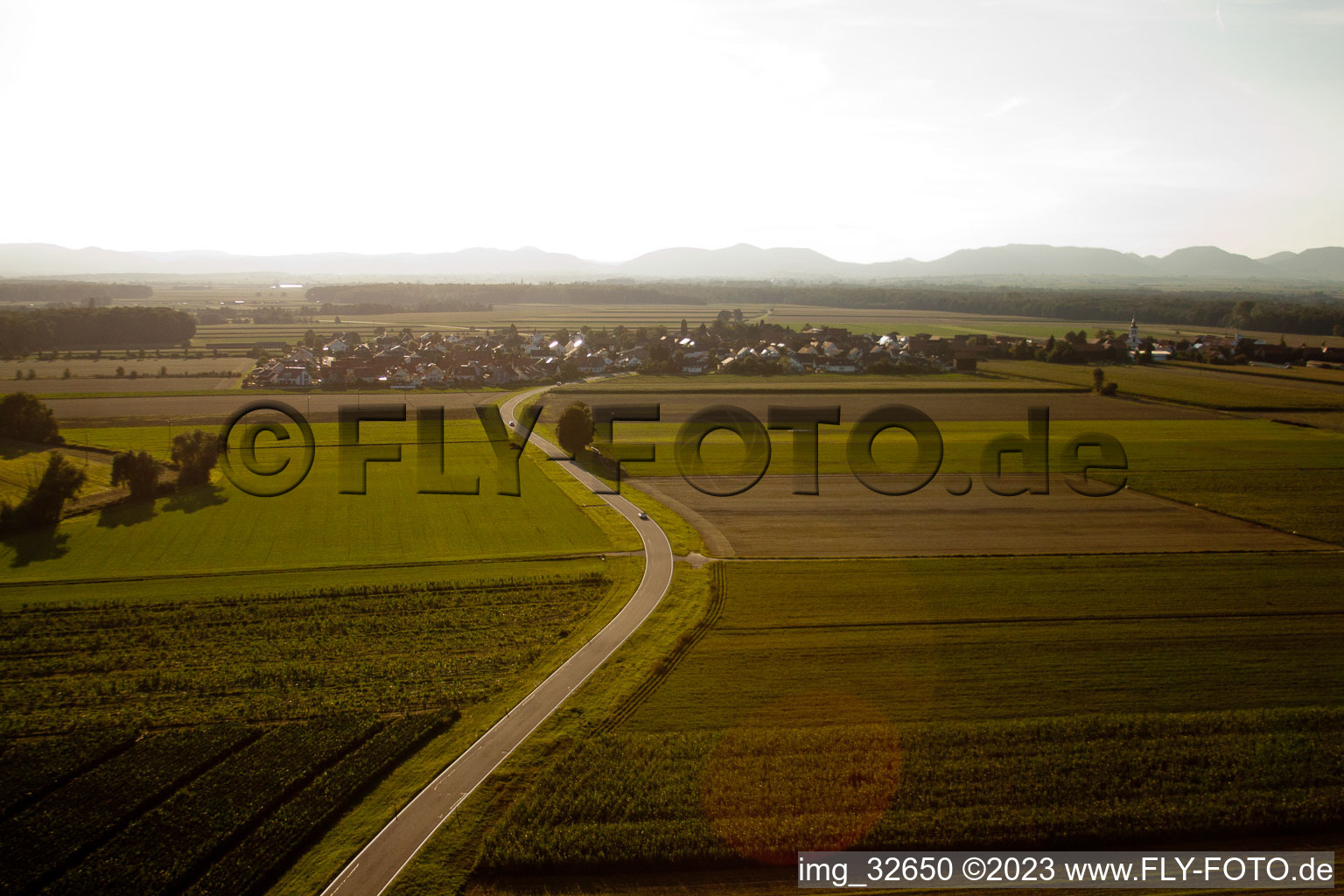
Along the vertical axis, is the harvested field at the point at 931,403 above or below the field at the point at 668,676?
above

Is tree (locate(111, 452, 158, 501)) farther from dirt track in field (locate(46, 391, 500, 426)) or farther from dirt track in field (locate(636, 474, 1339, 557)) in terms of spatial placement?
dirt track in field (locate(636, 474, 1339, 557))

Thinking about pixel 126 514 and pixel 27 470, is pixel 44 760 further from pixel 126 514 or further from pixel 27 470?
pixel 27 470

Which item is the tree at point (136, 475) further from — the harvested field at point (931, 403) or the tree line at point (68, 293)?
the tree line at point (68, 293)

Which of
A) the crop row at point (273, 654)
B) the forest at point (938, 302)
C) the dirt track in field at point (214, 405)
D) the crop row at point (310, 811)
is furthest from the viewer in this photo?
the forest at point (938, 302)

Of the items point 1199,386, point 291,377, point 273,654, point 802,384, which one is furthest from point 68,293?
point 1199,386

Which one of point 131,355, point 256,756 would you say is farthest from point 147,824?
point 131,355

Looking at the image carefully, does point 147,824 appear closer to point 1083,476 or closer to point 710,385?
point 1083,476

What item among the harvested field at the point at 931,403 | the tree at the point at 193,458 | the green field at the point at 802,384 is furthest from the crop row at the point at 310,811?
the green field at the point at 802,384
